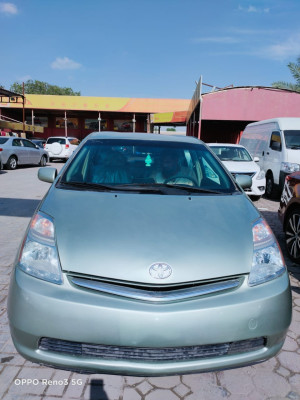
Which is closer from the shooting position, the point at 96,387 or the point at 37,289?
the point at 37,289

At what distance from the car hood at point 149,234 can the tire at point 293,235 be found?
2050mm

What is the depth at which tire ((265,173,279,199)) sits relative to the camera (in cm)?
906

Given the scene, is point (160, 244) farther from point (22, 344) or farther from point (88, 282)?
point (22, 344)

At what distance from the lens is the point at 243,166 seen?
8.48 m

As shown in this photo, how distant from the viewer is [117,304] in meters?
1.68

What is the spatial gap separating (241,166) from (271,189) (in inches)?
56.3

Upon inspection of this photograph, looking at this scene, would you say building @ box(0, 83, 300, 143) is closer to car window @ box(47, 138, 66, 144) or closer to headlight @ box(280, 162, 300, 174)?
car window @ box(47, 138, 66, 144)

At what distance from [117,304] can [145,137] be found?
222 cm

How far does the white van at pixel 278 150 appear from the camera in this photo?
8.42m

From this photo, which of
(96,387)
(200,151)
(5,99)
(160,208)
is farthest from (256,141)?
(5,99)

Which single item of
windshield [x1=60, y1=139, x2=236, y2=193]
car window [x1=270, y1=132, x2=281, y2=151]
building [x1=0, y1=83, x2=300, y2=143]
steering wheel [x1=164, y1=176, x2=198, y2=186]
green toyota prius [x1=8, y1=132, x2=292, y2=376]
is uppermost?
building [x1=0, y1=83, x2=300, y2=143]

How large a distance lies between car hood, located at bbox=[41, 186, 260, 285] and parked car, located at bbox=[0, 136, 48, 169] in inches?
492

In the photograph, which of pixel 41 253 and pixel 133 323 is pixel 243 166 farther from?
pixel 133 323

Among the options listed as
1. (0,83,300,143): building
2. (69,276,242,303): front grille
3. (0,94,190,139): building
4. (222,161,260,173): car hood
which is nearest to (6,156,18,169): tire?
(0,83,300,143): building
